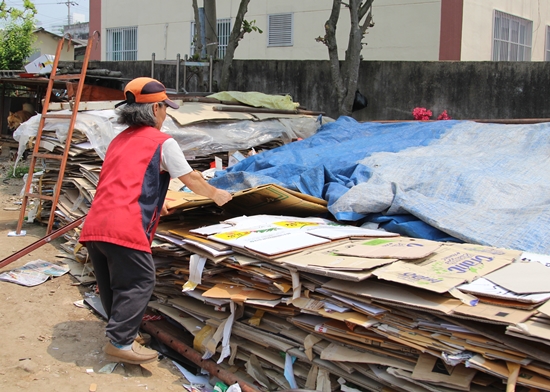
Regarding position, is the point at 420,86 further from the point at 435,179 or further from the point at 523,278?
the point at 523,278

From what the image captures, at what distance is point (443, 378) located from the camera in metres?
2.54

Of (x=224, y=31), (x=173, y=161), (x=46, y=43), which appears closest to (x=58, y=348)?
(x=173, y=161)

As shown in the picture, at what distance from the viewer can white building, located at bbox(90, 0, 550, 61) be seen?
11.3m

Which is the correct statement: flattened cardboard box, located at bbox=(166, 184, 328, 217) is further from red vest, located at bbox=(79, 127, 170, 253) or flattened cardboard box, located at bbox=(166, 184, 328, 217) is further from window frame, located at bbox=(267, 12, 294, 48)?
window frame, located at bbox=(267, 12, 294, 48)

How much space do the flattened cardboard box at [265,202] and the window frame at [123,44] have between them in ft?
44.9

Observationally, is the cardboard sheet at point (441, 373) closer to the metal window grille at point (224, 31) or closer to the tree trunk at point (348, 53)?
the tree trunk at point (348, 53)

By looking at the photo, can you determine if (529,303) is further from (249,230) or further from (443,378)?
(249,230)

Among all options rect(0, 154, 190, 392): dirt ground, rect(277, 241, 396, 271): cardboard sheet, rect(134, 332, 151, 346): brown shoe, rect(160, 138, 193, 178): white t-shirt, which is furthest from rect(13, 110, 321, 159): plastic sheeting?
rect(277, 241, 396, 271): cardboard sheet

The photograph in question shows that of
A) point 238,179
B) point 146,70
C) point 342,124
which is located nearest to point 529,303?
point 238,179

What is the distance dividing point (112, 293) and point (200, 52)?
7900mm

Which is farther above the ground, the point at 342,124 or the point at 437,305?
the point at 342,124

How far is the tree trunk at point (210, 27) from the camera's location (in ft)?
34.6

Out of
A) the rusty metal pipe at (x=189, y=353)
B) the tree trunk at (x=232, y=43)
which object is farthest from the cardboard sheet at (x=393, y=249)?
the tree trunk at (x=232, y=43)

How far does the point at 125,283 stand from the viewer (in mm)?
3266
